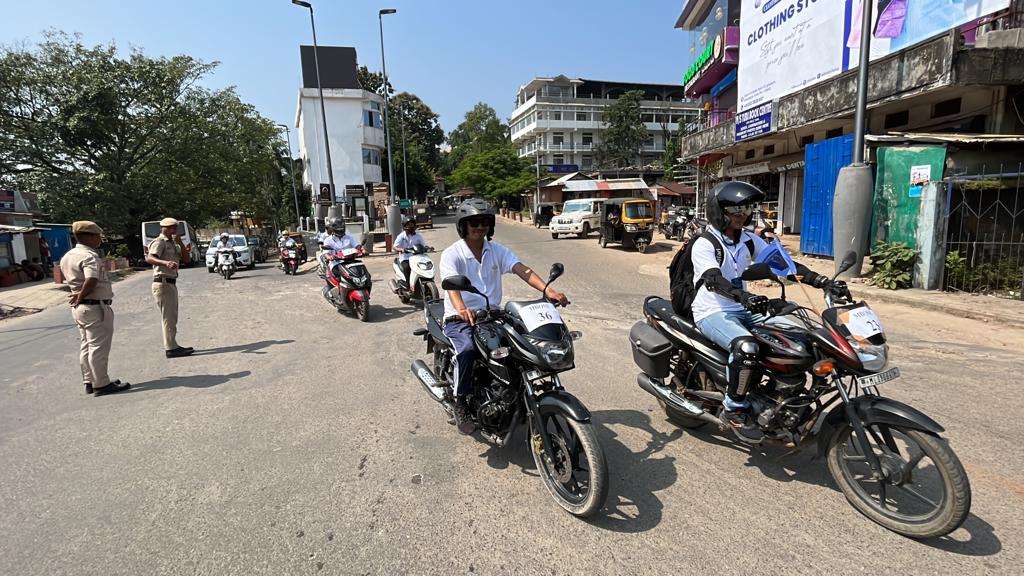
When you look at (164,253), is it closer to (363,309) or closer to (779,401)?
(363,309)

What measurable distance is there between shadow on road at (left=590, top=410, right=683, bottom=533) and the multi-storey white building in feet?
202

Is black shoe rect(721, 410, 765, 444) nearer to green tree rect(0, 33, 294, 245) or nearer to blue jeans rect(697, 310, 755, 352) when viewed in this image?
blue jeans rect(697, 310, 755, 352)

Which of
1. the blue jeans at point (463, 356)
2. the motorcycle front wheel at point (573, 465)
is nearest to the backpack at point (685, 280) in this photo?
the motorcycle front wheel at point (573, 465)

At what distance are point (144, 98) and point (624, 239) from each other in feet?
81.5

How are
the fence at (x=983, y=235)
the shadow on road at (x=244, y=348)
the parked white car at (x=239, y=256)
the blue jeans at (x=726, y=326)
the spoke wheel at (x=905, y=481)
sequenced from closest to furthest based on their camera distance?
the spoke wheel at (x=905, y=481) → the blue jeans at (x=726, y=326) → the shadow on road at (x=244, y=348) → the fence at (x=983, y=235) → the parked white car at (x=239, y=256)

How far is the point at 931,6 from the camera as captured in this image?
11.9 m

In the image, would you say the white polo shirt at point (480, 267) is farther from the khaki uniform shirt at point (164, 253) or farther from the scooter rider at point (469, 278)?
the khaki uniform shirt at point (164, 253)

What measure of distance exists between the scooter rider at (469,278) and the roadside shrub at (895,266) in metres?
7.95

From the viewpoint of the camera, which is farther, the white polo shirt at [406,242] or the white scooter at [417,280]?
the white polo shirt at [406,242]

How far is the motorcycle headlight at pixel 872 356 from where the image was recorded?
8.24 feet

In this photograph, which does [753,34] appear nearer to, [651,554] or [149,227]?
[651,554]

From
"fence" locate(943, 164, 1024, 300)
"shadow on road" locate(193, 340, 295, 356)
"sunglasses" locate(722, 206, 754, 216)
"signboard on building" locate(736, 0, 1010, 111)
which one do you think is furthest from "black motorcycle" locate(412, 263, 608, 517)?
"signboard on building" locate(736, 0, 1010, 111)

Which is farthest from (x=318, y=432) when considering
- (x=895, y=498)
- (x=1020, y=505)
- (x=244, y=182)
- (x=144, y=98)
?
(x=244, y=182)

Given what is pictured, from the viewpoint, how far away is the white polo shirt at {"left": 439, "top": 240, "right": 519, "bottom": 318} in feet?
11.7
